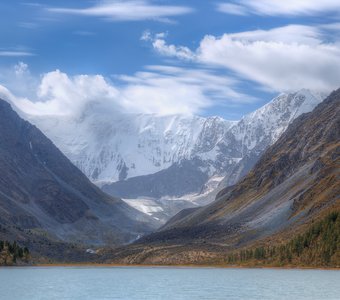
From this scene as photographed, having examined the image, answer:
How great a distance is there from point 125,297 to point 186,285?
33.7 meters

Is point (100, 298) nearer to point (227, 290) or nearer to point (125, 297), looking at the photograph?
point (125, 297)

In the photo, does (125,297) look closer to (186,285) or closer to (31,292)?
(31,292)

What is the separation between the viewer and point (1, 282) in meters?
175

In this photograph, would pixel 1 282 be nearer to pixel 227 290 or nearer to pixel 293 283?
pixel 227 290

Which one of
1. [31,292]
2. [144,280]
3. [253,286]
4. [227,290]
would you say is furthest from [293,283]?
[31,292]

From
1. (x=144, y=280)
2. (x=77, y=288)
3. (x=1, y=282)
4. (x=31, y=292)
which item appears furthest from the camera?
(x=144, y=280)

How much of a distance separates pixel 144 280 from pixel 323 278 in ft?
147

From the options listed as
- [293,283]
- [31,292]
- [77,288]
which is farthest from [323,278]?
[31,292]

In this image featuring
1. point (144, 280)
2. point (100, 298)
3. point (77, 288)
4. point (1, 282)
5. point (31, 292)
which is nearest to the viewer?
point (100, 298)

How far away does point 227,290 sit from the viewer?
494 ft

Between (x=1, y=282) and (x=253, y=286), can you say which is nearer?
(x=253, y=286)

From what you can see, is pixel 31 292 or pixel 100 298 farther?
pixel 31 292

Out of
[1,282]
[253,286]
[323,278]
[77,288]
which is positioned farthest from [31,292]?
[323,278]

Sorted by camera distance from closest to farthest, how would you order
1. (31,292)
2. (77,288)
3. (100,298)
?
(100,298)
(31,292)
(77,288)
